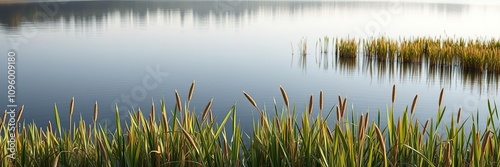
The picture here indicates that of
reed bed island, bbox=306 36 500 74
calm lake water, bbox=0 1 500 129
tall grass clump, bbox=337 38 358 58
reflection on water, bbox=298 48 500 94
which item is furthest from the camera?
tall grass clump, bbox=337 38 358 58

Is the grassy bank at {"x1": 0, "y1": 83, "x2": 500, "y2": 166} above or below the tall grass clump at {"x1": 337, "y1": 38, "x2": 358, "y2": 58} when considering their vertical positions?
below

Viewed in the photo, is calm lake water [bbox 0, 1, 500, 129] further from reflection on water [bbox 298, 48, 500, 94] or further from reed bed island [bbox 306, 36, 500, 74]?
reed bed island [bbox 306, 36, 500, 74]

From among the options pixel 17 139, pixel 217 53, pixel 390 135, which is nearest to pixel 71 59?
pixel 217 53

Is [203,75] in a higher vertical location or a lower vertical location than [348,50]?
lower

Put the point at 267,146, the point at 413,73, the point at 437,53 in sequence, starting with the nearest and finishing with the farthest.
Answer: the point at 267,146 < the point at 413,73 < the point at 437,53

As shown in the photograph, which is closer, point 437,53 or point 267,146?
point 267,146

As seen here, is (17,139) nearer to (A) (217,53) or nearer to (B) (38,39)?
(A) (217,53)

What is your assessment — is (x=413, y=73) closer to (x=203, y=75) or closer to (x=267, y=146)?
(x=203, y=75)

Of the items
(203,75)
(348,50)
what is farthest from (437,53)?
(203,75)

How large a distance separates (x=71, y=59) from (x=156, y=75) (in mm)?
4055

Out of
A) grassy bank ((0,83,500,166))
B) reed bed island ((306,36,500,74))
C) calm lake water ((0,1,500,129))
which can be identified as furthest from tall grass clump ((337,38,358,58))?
grassy bank ((0,83,500,166))

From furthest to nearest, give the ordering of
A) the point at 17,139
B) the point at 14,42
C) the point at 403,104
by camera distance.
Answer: the point at 14,42 < the point at 403,104 < the point at 17,139

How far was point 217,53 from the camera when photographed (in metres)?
20.4

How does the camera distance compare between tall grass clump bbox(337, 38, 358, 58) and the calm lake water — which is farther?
tall grass clump bbox(337, 38, 358, 58)
